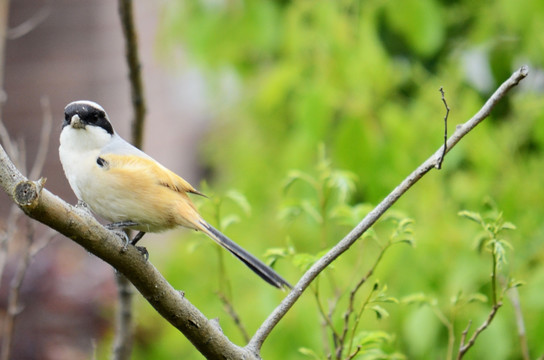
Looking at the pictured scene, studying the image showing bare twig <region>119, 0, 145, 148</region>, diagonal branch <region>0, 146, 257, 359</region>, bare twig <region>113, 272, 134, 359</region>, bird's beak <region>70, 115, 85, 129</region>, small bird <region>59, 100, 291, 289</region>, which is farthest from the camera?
bare twig <region>113, 272, 134, 359</region>

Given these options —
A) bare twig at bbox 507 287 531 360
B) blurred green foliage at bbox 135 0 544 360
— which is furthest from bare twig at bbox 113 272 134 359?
bare twig at bbox 507 287 531 360

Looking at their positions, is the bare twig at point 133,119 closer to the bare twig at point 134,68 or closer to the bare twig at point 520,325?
the bare twig at point 134,68

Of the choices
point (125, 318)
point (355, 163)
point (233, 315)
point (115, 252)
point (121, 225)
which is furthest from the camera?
point (355, 163)

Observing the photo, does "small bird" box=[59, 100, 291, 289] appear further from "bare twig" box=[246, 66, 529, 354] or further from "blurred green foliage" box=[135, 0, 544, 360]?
"blurred green foliage" box=[135, 0, 544, 360]

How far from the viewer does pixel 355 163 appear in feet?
10.1

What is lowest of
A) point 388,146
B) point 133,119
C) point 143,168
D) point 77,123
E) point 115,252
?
point 115,252

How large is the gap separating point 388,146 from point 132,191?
158cm

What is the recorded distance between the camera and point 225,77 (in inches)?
164

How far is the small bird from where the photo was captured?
5.77 ft

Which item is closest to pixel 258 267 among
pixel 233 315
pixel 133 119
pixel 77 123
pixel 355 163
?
pixel 233 315

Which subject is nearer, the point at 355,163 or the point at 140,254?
the point at 140,254

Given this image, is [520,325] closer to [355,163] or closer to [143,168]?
[143,168]

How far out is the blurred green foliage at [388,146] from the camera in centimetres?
292

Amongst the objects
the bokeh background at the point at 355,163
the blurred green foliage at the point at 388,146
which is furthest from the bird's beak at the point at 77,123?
the blurred green foliage at the point at 388,146
